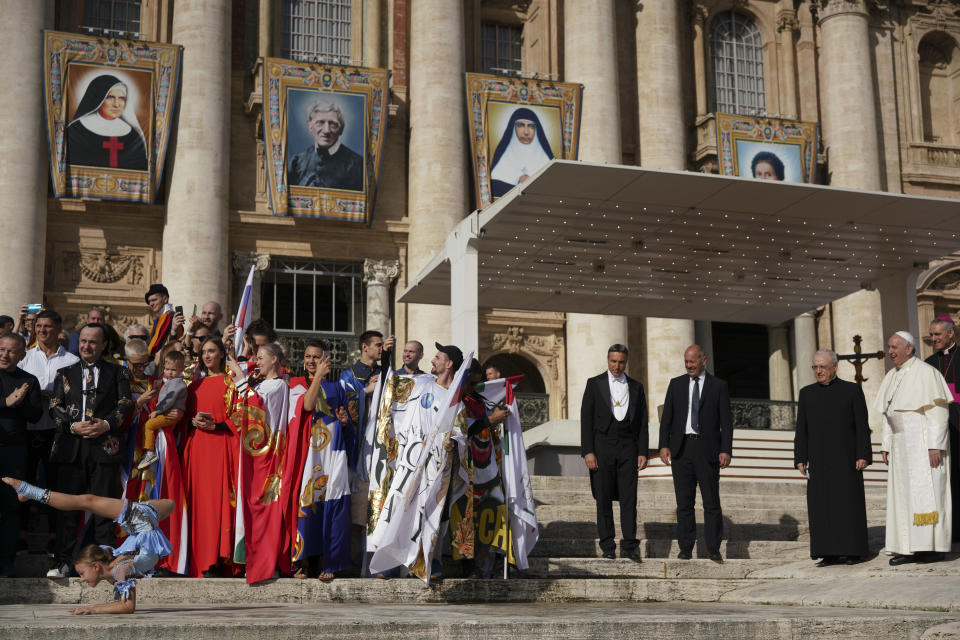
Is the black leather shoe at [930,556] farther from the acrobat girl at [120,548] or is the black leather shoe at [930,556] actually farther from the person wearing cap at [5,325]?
the person wearing cap at [5,325]

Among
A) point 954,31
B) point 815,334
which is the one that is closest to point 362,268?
point 815,334

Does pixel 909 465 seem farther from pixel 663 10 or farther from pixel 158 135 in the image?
pixel 663 10

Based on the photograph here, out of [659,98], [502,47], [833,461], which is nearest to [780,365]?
[659,98]

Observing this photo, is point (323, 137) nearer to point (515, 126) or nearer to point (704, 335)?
point (515, 126)

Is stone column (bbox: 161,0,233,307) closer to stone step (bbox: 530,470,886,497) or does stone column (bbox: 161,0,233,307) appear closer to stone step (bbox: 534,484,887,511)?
stone step (bbox: 530,470,886,497)

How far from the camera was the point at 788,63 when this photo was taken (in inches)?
1083

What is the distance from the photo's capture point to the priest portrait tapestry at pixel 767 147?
25141 millimetres

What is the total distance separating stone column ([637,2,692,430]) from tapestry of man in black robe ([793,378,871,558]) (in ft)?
46.7

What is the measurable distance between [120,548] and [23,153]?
53.2ft

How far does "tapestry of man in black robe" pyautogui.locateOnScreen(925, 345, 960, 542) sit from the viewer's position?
30.9 feet

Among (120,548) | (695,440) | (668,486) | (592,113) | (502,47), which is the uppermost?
(502,47)

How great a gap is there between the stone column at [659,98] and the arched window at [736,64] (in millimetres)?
1670

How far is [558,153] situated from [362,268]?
14.7 ft

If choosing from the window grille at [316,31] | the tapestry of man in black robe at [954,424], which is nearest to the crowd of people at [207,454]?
the tapestry of man in black robe at [954,424]
